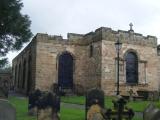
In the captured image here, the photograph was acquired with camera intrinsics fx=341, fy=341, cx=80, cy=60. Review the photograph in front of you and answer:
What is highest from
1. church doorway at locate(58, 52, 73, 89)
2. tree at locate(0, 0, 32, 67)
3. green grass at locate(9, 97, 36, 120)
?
tree at locate(0, 0, 32, 67)

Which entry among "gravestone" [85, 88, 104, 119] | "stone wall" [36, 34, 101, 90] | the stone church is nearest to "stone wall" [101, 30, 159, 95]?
the stone church

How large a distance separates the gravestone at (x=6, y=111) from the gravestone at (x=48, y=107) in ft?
15.4

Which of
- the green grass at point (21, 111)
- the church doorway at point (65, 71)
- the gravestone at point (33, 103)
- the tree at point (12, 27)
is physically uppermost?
the tree at point (12, 27)

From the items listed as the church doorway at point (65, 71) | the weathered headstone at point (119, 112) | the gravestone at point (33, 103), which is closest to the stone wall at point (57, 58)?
the church doorway at point (65, 71)

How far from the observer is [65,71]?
32469 millimetres

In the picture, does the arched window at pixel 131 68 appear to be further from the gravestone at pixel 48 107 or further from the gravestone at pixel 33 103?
the gravestone at pixel 48 107

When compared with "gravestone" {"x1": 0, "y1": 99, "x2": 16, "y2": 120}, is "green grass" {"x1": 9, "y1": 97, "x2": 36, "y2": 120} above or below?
below

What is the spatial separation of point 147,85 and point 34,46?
1142cm

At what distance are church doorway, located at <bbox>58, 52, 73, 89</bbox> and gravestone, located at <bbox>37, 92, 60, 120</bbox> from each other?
63.8 feet

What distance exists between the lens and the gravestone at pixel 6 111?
7.74 m

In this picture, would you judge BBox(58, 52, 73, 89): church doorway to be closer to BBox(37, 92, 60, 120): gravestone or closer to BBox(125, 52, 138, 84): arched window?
BBox(125, 52, 138, 84): arched window

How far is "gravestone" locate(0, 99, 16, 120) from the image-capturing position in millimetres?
7742

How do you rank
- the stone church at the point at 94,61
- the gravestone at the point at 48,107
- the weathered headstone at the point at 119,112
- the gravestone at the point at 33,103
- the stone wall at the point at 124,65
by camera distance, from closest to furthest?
the weathered headstone at the point at 119,112 → the gravestone at the point at 48,107 → the gravestone at the point at 33,103 → the stone wall at the point at 124,65 → the stone church at the point at 94,61

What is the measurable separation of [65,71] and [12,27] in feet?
22.8
